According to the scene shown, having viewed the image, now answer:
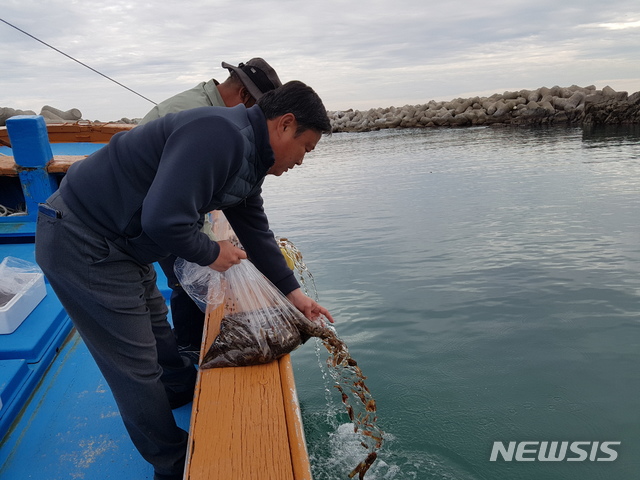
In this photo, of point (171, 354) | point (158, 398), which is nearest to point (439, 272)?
point (171, 354)

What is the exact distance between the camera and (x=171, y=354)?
2752 mm

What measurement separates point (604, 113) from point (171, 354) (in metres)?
33.3

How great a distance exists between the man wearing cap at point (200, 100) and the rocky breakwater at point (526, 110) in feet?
70.4

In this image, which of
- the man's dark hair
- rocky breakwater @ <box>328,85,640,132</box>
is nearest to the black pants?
the man's dark hair

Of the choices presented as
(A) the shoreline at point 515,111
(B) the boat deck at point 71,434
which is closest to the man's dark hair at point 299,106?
(B) the boat deck at point 71,434

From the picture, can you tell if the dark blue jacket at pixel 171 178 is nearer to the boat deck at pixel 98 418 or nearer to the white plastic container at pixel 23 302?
the boat deck at pixel 98 418

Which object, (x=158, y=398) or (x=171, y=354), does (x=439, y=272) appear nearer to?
(x=171, y=354)

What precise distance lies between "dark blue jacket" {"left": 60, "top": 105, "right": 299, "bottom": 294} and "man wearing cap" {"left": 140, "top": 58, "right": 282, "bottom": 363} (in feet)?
4.24

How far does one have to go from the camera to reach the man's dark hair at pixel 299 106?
2000 mm

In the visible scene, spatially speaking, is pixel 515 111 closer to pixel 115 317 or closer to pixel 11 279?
pixel 11 279

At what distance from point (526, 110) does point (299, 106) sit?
3843 centimetres

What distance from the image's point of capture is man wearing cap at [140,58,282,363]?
333 centimetres

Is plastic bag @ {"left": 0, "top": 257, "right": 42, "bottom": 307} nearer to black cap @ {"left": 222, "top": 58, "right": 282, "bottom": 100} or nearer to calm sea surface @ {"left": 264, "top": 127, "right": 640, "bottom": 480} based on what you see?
black cap @ {"left": 222, "top": 58, "right": 282, "bottom": 100}

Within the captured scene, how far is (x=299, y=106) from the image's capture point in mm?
2002
